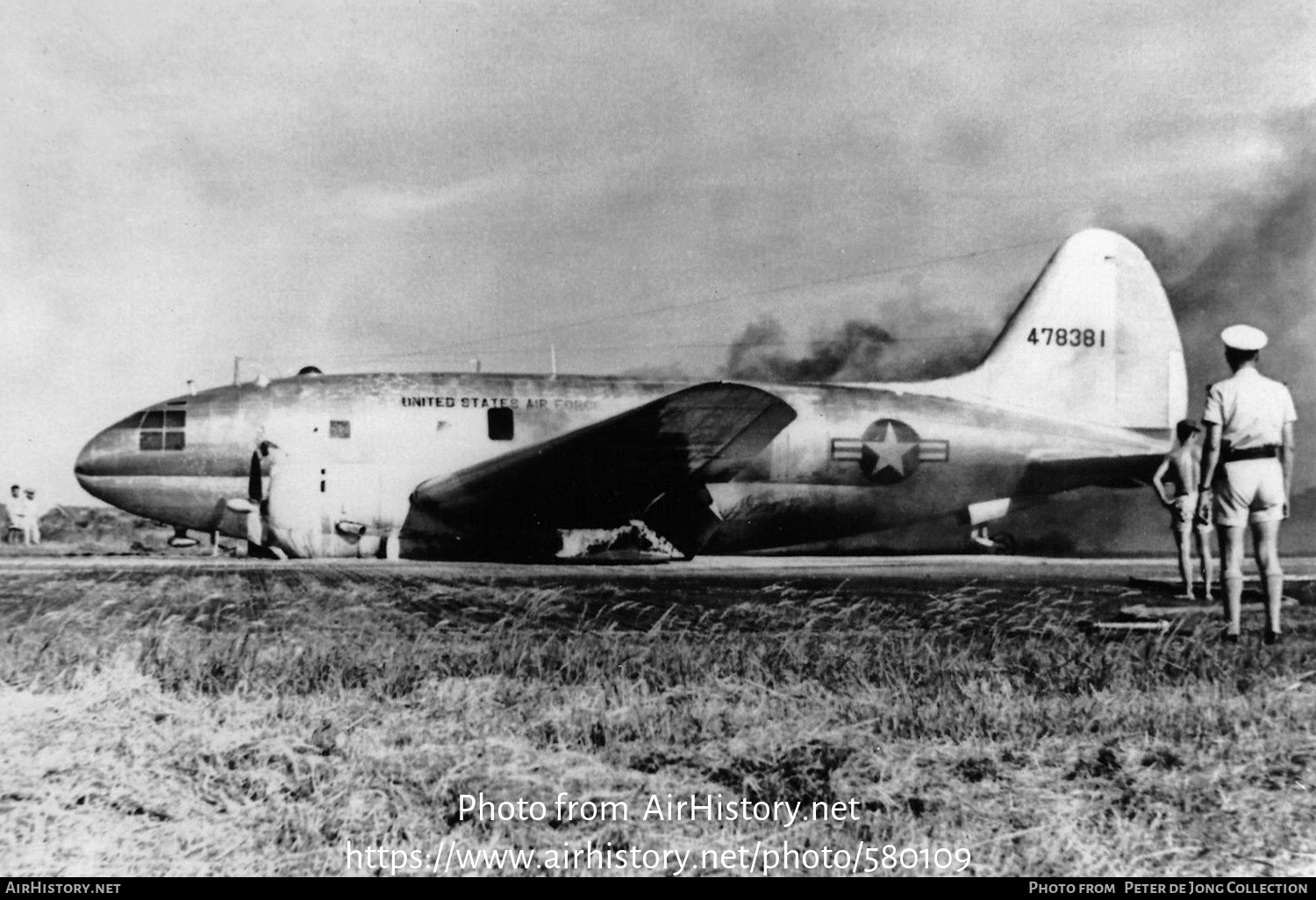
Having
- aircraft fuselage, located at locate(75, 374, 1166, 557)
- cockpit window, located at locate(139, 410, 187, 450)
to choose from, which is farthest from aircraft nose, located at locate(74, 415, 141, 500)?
cockpit window, located at locate(139, 410, 187, 450)

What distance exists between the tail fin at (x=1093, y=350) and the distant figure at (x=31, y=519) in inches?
396

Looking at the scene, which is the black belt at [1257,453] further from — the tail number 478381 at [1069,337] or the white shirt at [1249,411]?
the tail number 478381 at [1069,337]

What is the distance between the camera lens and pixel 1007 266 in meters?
8.41

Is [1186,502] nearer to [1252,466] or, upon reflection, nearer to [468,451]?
[1252,466]

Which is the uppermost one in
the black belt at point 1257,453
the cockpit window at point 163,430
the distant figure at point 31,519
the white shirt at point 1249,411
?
the cockpit window at point 163,430

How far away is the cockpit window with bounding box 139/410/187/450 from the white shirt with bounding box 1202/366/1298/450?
10940 mm

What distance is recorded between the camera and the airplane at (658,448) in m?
11.1

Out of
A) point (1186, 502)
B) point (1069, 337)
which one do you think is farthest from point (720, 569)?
point (1069, 337)

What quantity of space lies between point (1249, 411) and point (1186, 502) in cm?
201

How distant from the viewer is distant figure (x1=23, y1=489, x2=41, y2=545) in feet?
29.9

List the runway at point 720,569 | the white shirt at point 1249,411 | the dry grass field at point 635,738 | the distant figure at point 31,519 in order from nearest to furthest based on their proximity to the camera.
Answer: the dry grass field at point 635,738, the white shirt at point 1249,411, the runway at point 720,569, the distant figure at point 31,519

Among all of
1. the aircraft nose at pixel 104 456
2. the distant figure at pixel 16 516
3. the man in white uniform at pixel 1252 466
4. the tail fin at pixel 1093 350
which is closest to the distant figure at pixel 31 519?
the distant figure at pixel 16 516

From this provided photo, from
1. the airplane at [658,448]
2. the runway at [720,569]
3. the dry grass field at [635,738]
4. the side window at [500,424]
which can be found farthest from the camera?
the side window at [500,424]
